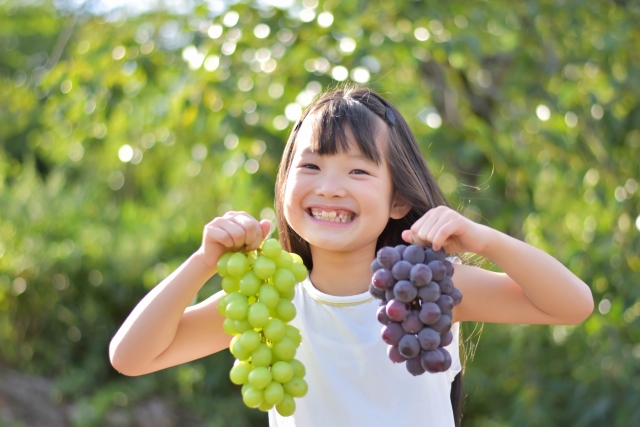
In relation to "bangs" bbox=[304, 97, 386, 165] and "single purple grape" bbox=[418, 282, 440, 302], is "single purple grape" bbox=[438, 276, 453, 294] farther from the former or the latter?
"bangs" bbox=[304, 97, 386, 165]

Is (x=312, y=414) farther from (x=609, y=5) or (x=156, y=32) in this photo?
(x=609, y=5)

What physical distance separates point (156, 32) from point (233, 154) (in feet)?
2.98

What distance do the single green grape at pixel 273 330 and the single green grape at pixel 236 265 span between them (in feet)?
0.39

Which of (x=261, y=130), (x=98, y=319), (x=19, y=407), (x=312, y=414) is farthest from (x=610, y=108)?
(x=19, y=407)

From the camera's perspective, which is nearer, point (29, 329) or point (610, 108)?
point (610, 108)

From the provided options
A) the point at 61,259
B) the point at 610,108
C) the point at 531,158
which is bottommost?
the point at 61,259

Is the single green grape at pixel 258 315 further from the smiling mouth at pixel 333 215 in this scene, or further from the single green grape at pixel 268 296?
the smiling mouth at pixel 333 215

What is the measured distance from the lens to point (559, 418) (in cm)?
402

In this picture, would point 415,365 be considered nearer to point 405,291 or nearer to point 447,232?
point 405,291

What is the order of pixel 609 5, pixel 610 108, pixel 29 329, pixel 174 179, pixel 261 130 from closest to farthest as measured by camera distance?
1. pixel 261 130
2. pixel 610 108
3. pixel 609 5
4. pixel 29 329
5. pixel 174 179

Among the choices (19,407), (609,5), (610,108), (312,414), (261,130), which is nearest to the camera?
(312,414)

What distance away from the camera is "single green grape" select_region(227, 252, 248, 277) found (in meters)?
1.42

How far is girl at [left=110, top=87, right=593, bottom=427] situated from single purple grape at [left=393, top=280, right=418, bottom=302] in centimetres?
17

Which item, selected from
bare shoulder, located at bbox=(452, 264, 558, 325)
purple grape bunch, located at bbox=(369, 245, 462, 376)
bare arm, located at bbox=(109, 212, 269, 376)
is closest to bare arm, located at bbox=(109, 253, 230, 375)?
bare arm, located at bbox=(109, 212, 269, 376)
